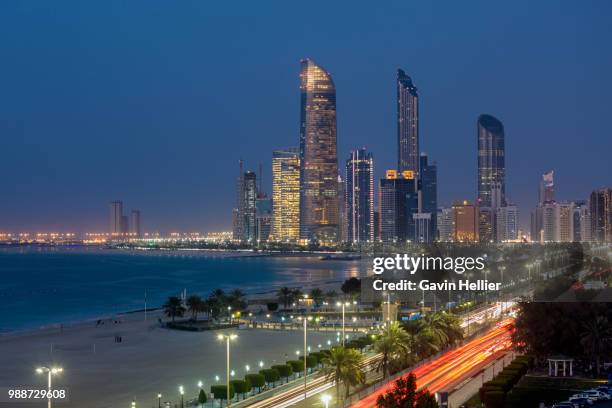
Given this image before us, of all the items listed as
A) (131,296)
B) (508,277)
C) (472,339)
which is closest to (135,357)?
(472,339)

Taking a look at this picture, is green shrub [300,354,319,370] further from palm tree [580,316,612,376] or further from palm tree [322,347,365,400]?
palm tree [580,316,612,376]

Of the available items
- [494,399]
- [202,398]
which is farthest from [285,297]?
[494,399]

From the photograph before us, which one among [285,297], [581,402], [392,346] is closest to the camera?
[581,402]

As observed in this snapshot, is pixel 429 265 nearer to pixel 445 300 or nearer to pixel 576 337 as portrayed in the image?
pixel 445 300

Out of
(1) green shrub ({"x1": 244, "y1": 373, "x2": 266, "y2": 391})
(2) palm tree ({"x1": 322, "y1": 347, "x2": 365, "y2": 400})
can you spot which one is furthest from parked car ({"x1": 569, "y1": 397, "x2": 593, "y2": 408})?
(1) green shrub ({"x1": 244, "y1": 373, "x2": 266, "y2": 391})

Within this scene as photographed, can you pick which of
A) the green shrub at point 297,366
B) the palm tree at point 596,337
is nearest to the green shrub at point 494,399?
the palm tree at point 596,337

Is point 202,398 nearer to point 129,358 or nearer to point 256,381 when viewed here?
point 256,381
